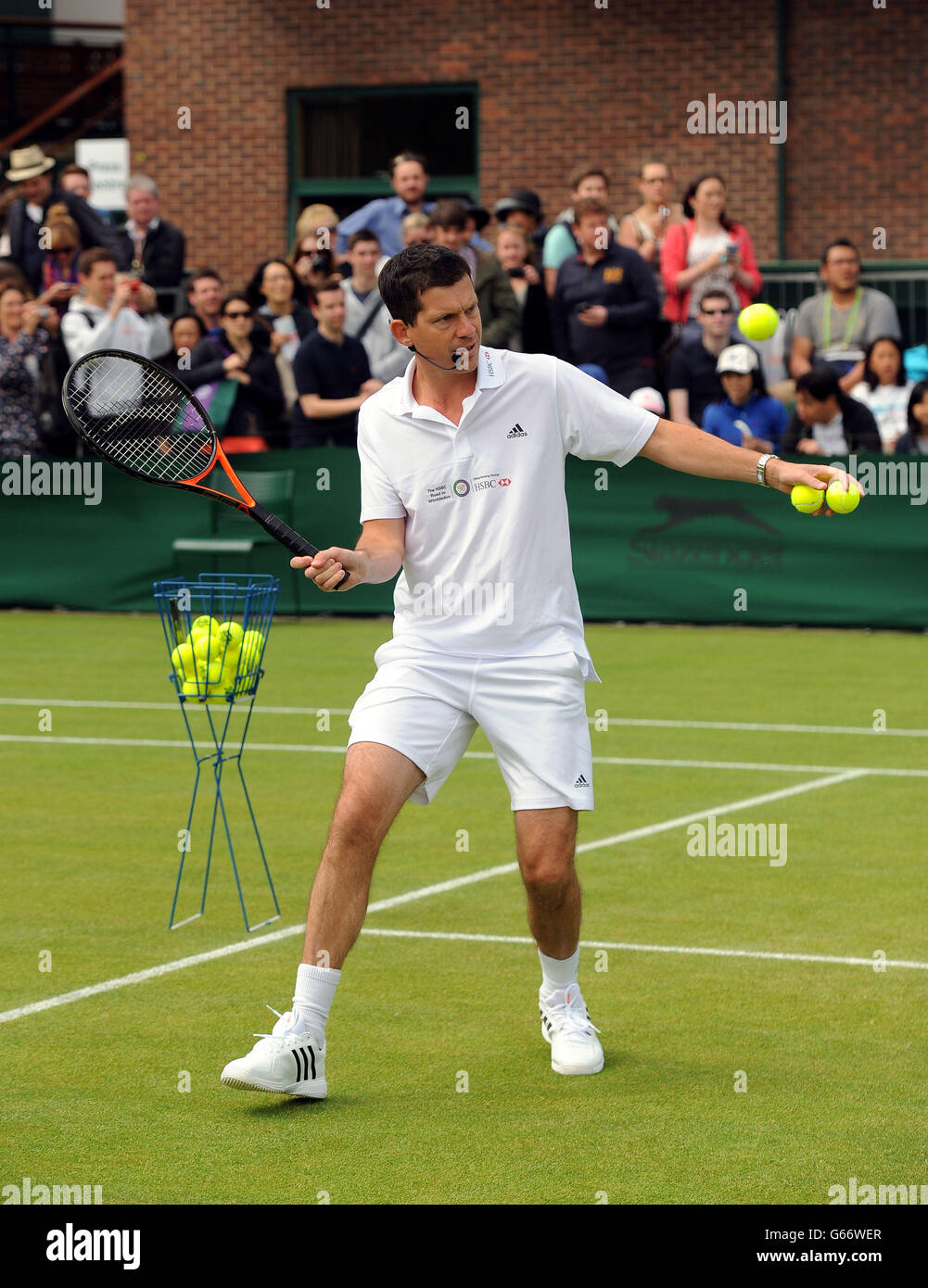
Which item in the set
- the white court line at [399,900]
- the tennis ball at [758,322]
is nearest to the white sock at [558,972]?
the white court line at [399,900]

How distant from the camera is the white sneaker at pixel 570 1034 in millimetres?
6152

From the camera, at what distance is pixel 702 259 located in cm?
1738

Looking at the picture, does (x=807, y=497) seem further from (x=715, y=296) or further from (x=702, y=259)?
(x=702, y=259)

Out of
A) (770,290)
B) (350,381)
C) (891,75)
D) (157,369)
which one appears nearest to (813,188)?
(891,75)

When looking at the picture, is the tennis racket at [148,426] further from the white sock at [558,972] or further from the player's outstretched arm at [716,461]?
the white sock at [558,972]

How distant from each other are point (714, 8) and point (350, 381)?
8.83 m

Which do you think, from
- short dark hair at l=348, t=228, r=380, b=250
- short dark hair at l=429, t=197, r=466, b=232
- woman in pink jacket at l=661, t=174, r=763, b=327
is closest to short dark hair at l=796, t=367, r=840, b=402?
woman in pink jacket at l=661, t=174, r=763, b=327

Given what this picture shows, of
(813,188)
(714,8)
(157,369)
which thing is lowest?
(157,369)

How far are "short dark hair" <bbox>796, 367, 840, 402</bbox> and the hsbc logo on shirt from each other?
10.6 m

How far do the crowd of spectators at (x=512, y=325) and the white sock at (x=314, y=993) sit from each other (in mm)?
10256

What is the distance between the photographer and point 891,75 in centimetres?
2294

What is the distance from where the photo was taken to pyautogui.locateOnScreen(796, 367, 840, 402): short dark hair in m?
16.2

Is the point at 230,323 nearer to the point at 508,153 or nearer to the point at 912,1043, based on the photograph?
the point at 508,153

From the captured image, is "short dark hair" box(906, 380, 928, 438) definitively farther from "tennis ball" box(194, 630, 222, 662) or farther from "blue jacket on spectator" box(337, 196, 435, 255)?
"tennis ball" box(194, 630, 222, 662)
